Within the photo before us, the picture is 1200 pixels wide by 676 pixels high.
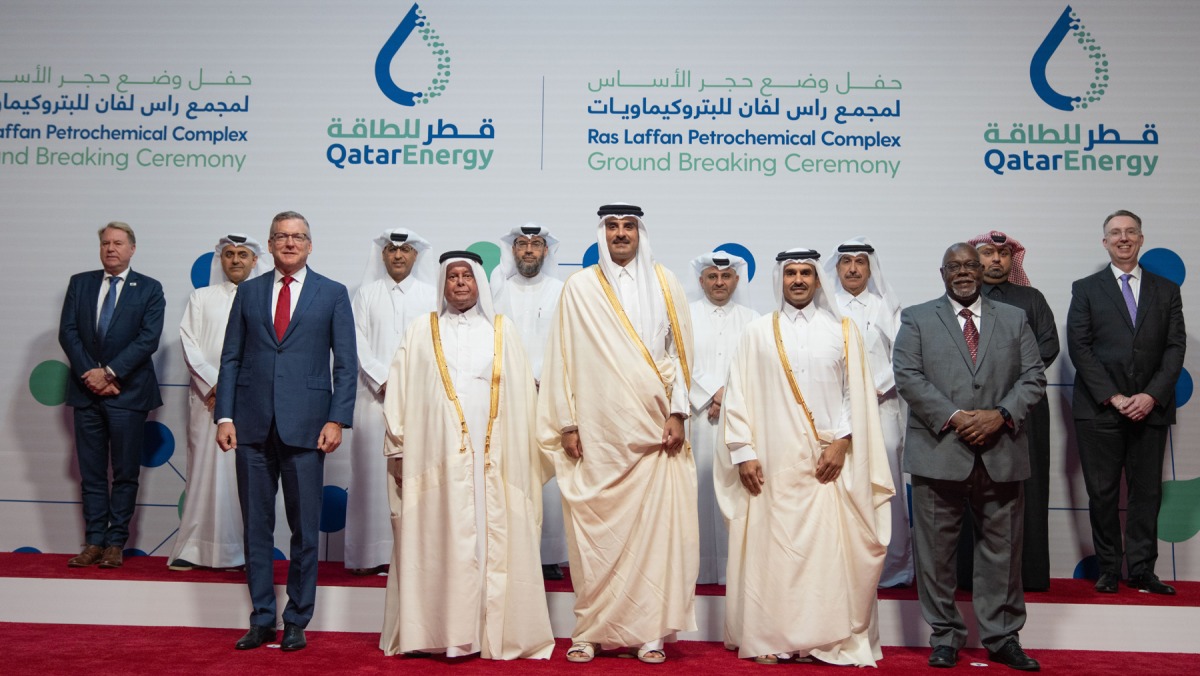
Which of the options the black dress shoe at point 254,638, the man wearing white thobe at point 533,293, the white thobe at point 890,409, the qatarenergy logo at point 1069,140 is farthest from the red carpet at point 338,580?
the qatarenergy logo at point 1069,140

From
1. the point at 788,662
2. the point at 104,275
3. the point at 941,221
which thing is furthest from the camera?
the point at 941,221

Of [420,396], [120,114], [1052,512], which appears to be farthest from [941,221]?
[120,114]

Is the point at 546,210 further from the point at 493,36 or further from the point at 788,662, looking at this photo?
the point at 788,662

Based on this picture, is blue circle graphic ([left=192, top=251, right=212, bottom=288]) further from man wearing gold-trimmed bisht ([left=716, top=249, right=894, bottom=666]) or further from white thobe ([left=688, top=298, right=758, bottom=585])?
man wearing gold-trimmed bisht ([left=716, top=249, right=894, bottom=666])

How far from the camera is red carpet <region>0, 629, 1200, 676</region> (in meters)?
3.91

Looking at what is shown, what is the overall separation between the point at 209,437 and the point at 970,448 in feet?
12.9

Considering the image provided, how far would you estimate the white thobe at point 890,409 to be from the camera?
17.4 feet

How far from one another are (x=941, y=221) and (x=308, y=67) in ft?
13.2

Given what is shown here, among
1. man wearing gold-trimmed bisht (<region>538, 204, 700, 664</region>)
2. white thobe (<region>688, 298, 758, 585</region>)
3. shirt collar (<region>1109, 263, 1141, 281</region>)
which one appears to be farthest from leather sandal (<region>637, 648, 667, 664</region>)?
shirt collar (<region>1109, 263, 1141, 281</region>)

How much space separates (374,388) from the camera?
18.0 feet

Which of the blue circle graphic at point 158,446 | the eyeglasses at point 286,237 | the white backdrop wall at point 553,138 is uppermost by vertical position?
the white backdrop wall at point 553,138

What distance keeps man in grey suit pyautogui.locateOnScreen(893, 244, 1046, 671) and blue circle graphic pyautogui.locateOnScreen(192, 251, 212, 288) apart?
418 cm

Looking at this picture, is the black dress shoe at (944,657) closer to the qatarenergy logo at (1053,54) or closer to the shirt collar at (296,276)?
the shirt collar at (296,276)

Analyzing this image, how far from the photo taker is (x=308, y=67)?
20.8 ft
